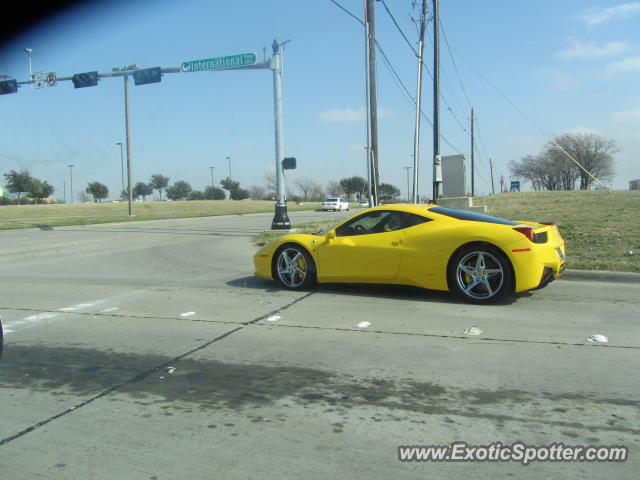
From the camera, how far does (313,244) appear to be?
7.63 m

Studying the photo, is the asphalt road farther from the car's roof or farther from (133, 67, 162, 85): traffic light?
(133, 67, 162, 85): traffic light

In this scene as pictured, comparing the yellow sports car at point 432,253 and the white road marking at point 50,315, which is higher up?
the yellow sports car at point 432,253

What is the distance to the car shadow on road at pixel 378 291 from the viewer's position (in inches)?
278

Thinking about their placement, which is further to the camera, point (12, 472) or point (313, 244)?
point (313, 244)

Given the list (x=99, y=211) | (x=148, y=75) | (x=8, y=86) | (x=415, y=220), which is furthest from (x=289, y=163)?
(x=99, y=211)

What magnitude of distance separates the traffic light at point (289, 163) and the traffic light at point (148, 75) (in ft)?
23.3

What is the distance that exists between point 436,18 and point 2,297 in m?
18.2

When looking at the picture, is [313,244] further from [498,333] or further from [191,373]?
[191,373]

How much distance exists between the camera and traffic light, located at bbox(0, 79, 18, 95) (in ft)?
77.6

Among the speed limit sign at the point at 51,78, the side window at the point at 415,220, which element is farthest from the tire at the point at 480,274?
the speed limit sign at the point at 51,78

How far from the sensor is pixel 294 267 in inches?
309

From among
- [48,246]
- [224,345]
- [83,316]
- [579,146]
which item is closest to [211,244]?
[48,246]

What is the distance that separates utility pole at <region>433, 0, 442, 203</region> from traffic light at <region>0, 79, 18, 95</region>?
59.2ft

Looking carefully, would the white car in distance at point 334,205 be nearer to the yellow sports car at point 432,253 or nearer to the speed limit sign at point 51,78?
the speed limit sign at point 51,78
